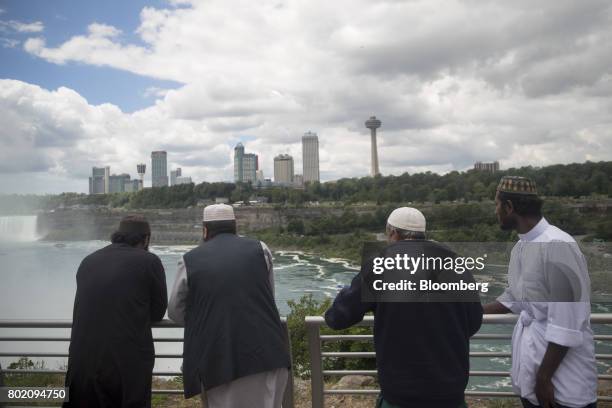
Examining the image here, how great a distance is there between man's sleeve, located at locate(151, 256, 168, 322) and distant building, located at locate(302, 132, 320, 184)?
568ft

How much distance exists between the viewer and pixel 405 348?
1674mm

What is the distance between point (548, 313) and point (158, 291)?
160 centimetres

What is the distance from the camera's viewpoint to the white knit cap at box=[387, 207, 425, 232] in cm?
177

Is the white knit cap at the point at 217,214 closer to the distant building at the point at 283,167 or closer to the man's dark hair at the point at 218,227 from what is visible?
the man's dark hair at the point at 218,227

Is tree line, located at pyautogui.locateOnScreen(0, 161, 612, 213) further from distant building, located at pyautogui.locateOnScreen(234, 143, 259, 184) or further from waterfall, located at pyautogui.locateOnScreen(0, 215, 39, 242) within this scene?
distant building, located at pyautogui.locateOnScreen(234, 143, 259, 184)

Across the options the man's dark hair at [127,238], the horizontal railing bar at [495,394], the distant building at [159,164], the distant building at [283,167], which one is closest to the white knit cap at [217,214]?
the man's dark hair at [127,238]

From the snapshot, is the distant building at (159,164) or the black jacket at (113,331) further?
the distant building at (159,164)

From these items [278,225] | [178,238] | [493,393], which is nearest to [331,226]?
[278,225]

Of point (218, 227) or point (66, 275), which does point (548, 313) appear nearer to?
point (218, 227)

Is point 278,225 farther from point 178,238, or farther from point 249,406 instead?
point 249,406

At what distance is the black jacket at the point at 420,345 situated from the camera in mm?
1659

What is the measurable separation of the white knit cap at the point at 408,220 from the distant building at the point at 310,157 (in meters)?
173

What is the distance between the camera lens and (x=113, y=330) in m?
2.01

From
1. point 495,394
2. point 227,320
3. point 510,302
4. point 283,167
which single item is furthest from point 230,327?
point 283,167
